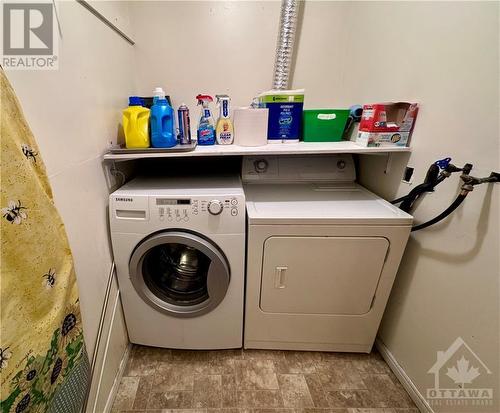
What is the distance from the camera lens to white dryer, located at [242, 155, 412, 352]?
3.58 feet

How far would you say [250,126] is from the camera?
49.8 inches

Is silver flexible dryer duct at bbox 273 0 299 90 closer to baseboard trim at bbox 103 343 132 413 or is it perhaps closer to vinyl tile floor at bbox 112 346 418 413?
vinyl tile floor at bbox 112 346 418 413

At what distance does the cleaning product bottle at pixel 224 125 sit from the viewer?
4.09 ft

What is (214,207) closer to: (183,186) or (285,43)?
Result: (183,186)

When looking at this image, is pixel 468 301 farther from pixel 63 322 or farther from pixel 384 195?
pixel 63 322

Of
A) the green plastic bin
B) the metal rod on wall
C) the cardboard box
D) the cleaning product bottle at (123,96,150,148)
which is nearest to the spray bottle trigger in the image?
the cardboard box

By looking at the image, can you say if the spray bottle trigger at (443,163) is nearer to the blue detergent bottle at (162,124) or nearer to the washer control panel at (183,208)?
the washer control panel at (183,208)

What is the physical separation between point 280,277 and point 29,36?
131 cm

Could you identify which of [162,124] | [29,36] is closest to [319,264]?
[162,124]

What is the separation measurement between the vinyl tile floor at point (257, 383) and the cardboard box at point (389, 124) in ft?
4.16

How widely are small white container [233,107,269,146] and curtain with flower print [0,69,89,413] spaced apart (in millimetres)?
897

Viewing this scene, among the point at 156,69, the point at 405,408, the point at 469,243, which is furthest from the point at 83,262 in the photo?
the point at 405,408

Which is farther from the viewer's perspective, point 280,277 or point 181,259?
point 181,259

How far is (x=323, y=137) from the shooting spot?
142 cm
